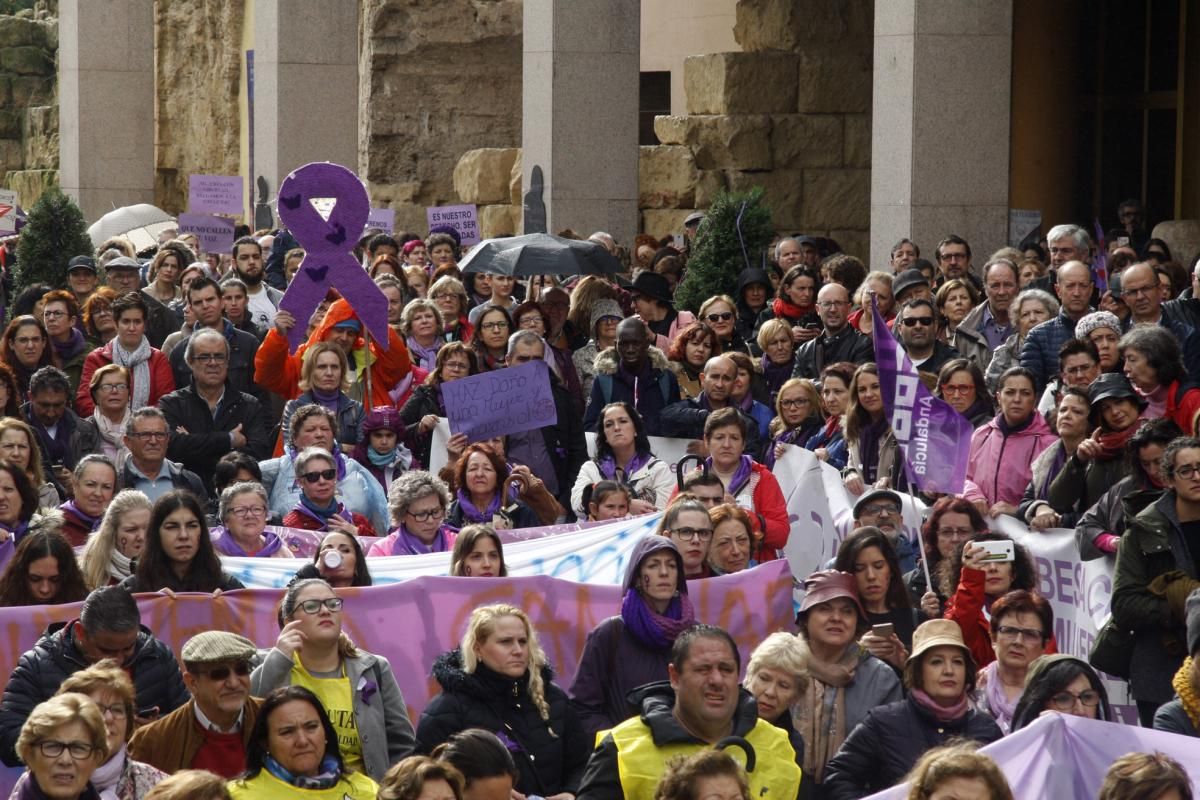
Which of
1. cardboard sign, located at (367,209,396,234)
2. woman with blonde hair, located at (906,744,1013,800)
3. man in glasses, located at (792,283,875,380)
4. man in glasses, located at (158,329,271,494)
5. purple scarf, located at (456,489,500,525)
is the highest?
cardboard sign, located at (367,209,396,234)

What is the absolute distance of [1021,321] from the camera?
12.6 meters

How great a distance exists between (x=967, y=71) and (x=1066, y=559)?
7.70m

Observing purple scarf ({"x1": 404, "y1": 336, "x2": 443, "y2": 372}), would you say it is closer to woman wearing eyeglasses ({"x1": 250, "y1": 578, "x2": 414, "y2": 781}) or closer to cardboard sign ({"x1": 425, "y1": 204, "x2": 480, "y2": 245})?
woman wearing eyeglasses ({"x1": 250, "y1": 578, "x2": 414, "y2": 781})

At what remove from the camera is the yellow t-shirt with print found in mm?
7875

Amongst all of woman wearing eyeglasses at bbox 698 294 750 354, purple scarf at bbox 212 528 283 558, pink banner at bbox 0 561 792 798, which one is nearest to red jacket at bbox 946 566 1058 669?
pink banner at bbox 0 561 792 798

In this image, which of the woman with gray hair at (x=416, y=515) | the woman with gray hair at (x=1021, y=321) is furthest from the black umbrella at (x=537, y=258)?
the woman with gray hair at (x=416, y=515)

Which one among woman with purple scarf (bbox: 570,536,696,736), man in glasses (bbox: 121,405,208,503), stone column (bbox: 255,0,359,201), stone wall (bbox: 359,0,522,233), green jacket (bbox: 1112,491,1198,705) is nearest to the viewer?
woman with purple scarf (bbox: 570,536,696,736)

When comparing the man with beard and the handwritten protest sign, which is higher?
Answer: the man with beard

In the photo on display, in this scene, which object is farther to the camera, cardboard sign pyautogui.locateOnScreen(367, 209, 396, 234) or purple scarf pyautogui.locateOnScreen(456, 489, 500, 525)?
cardboard sign pyautogui.locateOnScreen(367, 209, 396, 234)

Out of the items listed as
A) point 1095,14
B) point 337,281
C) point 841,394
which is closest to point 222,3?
point 1095,14

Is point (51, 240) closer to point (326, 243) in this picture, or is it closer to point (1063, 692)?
point (326, 243)

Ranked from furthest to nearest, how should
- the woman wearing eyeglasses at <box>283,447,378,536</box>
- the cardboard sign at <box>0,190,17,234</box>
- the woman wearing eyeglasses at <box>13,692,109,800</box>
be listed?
the cardboard sign at <box>0,190,17,234</box>
the woman wearing eyeglasses at <box>283,447,378,536</box>
the woman wearing eyeglasses at <box>13,692,109,800</box>

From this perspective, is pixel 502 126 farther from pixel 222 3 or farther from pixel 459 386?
pixel 459 386

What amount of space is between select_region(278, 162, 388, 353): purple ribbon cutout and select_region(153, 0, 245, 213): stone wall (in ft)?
63.9
